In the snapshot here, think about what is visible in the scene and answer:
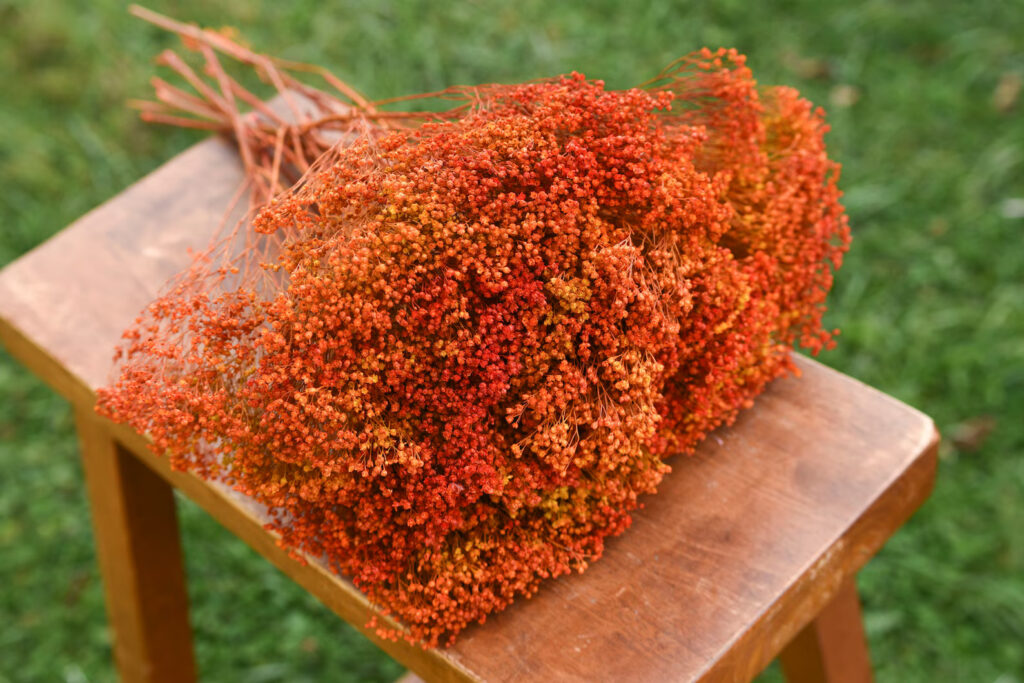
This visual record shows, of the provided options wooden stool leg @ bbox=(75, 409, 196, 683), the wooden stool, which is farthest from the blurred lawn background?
the wooden stool

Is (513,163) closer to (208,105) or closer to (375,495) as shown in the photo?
(375,495)

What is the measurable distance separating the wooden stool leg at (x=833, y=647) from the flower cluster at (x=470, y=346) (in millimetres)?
487

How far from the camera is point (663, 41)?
2.90 m

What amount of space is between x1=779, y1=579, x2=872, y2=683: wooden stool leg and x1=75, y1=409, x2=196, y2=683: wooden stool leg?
38.9 inches

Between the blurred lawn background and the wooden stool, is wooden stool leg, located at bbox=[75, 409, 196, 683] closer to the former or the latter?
the wooden stool

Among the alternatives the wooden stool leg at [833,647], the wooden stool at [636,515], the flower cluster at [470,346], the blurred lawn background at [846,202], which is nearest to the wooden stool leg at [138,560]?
the wooden stool at [636,515]

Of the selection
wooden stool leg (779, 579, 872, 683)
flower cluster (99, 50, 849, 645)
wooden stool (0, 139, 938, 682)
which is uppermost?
flower cluster (99, 50, 849, 645)

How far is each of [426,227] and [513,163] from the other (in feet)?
0.38

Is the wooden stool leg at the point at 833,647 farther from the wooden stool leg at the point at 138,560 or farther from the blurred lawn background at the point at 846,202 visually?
the wooden stool leg at the point at 138,560

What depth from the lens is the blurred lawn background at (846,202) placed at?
200cm

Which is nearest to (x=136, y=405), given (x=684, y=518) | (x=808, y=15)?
(x=684, y=518)

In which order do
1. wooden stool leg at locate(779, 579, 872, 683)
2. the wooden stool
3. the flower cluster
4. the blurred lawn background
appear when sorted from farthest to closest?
the blurred lawn background
wooden stool leg at locate(779, 579, 872, 683)
the wooden stool
the flower cluster

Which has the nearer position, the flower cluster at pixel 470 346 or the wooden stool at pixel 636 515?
the flower cluster at pixel 470 346

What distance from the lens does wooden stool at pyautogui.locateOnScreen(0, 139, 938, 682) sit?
40.9 inches
